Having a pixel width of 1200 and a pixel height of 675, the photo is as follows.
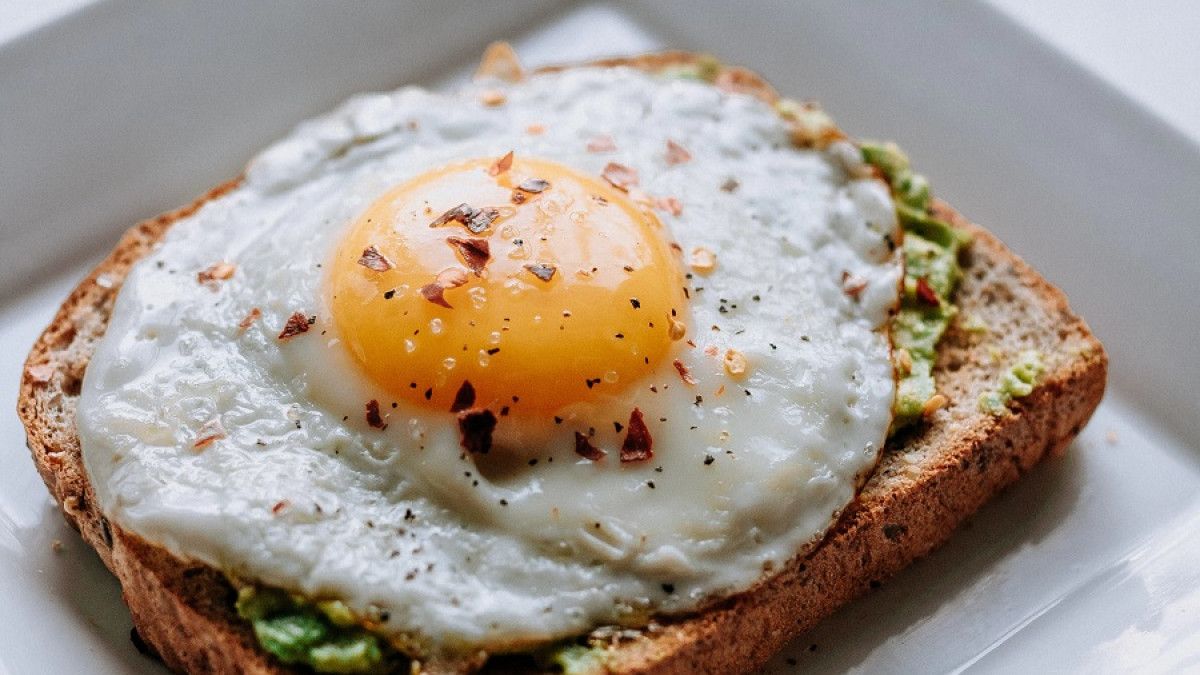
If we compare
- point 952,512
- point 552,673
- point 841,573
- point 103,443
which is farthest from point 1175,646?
point 103,443

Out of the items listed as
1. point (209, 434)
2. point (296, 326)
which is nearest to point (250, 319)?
point (296, 326)

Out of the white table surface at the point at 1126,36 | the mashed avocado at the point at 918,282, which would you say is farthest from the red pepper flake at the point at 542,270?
the white table surface at the point at 1126,36

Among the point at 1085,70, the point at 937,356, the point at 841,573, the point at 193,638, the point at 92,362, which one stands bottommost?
the point at 193,638

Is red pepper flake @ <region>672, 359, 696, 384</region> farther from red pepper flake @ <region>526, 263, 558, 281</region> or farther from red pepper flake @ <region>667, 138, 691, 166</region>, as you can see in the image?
red pepper flake @ <region>667, 138, 691, 166</region>

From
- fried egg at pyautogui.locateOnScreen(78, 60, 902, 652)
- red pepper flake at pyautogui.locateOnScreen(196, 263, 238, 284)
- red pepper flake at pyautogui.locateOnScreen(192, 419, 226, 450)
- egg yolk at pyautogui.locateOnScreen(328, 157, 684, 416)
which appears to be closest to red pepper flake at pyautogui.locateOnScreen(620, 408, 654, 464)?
fried egg at pyautogui.locateOnScreen(78, 60, 902, 652)

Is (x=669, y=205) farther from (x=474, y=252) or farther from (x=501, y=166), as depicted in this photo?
(x=474, y=252)

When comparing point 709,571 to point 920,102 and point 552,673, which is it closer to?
point 552,673
